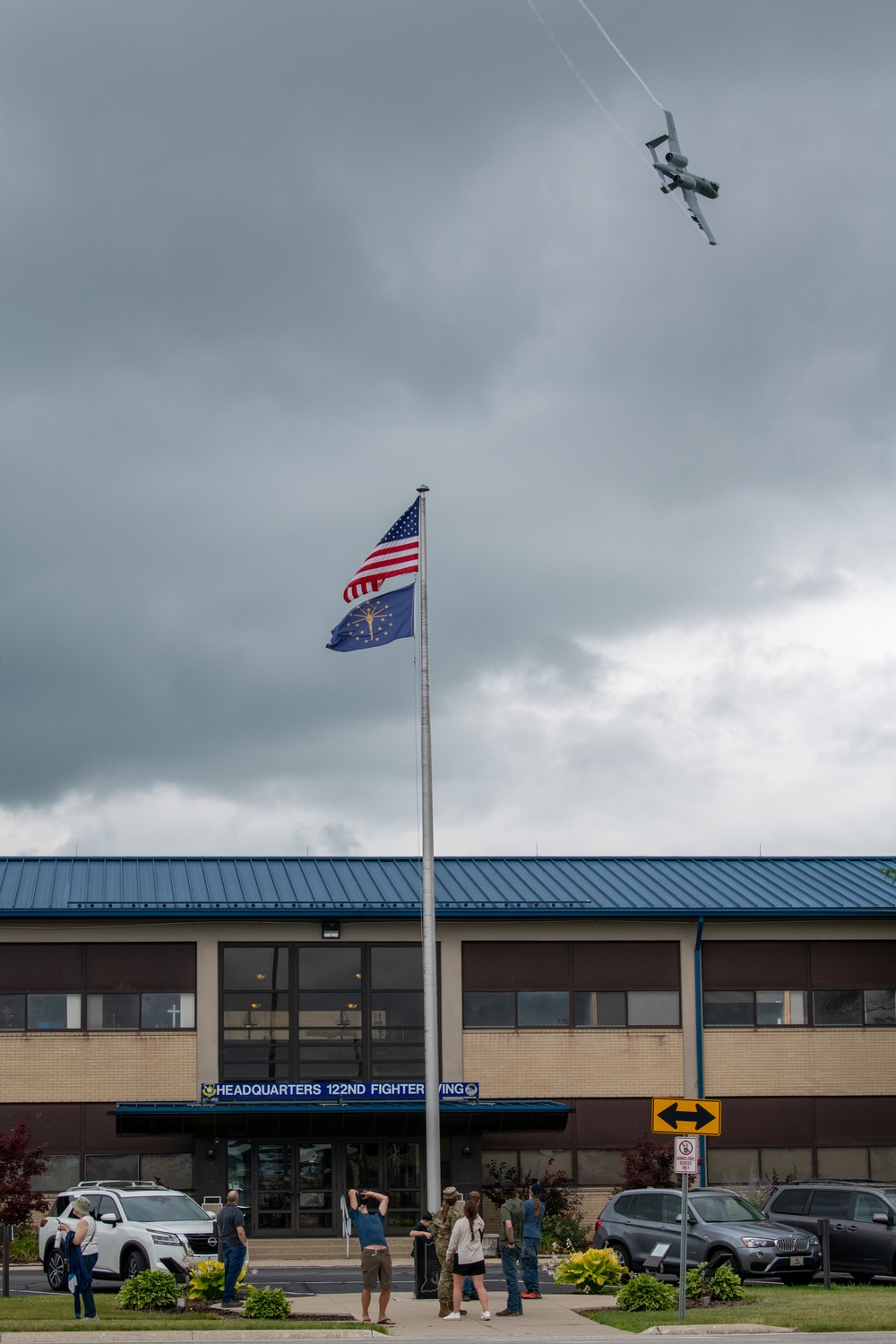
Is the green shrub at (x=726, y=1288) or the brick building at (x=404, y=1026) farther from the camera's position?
the brick building at (x=404, y=1026)

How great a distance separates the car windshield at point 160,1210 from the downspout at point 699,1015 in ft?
48.0

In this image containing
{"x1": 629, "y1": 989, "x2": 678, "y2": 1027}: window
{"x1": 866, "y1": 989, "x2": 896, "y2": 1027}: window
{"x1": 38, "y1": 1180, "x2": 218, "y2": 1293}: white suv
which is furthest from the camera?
{"x1": 866, "y1": 989, "x2": 896, "y2": 1027}: window

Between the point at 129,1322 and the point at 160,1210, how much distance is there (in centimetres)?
682

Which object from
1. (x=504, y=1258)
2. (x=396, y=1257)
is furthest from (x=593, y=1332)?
(x=396, y=1257)

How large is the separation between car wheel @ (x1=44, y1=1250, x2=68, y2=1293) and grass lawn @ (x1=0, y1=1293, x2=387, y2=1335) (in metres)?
3.65

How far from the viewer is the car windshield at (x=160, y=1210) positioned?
1064 inches

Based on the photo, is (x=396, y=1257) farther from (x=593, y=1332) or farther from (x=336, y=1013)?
(x=593, y=1332)

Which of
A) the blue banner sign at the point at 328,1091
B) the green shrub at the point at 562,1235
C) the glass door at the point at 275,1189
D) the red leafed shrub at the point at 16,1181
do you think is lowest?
the green shrub at the point at 562,1235

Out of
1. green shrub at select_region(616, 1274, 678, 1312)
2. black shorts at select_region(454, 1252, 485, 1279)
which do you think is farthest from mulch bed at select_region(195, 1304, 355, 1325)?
green shrub at select_region(616, 1274, 678, 1312)

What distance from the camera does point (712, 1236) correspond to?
86.1 feet

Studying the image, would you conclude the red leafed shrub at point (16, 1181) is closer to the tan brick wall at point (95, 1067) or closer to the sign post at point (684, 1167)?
the tan brick wall at point (95, 1067)

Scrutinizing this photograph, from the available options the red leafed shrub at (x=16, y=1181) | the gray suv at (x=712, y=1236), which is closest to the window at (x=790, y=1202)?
the gray suv at (x=712, y=1236)

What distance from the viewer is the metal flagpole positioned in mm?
27078

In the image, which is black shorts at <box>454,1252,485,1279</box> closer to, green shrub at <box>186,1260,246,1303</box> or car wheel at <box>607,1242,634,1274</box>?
green shrub at <box>186,1260,246,1303</box>
